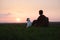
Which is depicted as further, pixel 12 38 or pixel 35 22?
pixel 35 22

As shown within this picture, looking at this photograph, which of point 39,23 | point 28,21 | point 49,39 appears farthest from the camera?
point 28,21

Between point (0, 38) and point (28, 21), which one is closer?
point (0, 38)

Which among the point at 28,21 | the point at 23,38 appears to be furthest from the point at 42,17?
the point at 23,38

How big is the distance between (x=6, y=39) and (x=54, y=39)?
1325 mm

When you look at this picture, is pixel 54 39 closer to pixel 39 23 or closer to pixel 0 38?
pixel 0 38

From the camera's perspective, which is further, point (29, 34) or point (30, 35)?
point (29, 34)

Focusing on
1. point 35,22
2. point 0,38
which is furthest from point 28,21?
point 0,38

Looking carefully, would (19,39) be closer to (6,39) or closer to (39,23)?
(6,39)

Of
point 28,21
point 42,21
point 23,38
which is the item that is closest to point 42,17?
point 42,21

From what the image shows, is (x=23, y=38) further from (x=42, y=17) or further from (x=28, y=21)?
(x=28, y=21)

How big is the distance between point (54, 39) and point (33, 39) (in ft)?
1.89

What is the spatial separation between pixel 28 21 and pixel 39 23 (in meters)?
1.45

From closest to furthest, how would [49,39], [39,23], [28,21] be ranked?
[49,39], [39,23], [28,21]

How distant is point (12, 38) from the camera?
622cm
